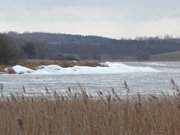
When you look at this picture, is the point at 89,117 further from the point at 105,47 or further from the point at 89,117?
the point at 105,47

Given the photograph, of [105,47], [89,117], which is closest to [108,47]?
[105,47]

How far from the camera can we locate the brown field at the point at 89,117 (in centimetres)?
886

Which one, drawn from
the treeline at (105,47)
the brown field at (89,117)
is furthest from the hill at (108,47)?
the brown field at (89,117)

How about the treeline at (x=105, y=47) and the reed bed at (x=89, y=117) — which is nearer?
the reed bed at (x=89, y=117)

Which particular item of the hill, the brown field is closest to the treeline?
the hill

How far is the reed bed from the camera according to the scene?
29.1ft

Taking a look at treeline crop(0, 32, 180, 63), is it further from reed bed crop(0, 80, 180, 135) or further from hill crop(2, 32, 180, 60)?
reed bed crop(0, 80, 180, 135)

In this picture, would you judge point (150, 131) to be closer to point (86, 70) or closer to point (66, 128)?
point (66, 128)

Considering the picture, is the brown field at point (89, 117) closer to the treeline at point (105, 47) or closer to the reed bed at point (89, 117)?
the reed bed at point (89, 117)

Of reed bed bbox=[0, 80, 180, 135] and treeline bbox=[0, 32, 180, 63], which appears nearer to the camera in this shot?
reed bed bbox=[0, 80, 180, 135]

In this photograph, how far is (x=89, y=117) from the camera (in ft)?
30.9

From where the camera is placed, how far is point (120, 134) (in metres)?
8.62

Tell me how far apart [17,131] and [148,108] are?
2.02m

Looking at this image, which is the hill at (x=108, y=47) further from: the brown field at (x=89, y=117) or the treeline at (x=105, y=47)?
the brown field at (x=89, y=117)
